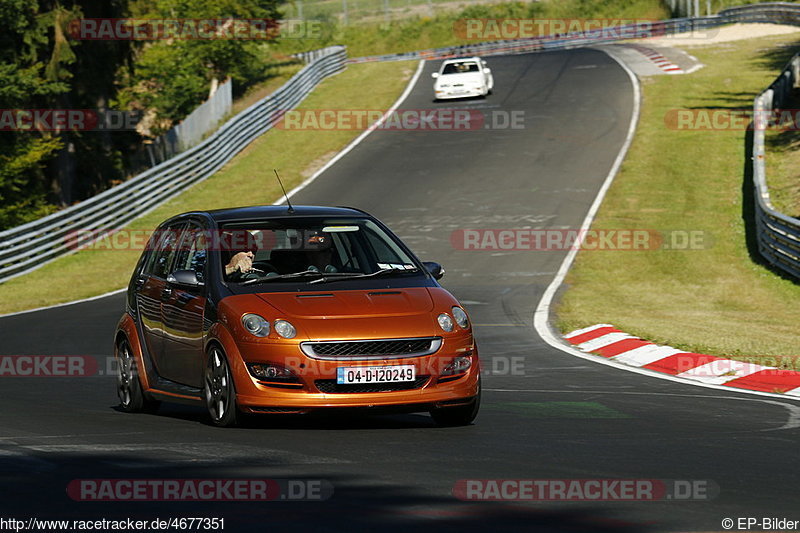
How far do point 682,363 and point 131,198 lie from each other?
21499mm

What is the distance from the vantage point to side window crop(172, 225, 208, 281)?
988 centimetres

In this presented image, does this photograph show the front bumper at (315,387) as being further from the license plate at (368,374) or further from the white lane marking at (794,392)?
the white lane marking at (794,392)

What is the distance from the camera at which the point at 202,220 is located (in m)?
10.2

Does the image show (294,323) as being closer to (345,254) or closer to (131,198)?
(345,254)

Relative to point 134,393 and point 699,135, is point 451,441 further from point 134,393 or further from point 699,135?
point 699,135

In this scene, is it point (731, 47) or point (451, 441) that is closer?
point (451, 441)

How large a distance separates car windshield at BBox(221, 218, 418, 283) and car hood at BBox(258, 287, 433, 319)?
57 cm

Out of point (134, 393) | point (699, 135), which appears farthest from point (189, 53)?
point (134, 393)

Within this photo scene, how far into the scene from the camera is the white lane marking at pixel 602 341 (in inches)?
617

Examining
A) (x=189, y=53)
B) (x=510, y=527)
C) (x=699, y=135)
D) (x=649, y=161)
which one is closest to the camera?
(x=510, y=527)

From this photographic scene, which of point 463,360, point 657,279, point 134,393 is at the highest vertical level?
point 463,360

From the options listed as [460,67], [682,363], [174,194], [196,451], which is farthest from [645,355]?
[460,67]

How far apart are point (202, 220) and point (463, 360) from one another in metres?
2.55

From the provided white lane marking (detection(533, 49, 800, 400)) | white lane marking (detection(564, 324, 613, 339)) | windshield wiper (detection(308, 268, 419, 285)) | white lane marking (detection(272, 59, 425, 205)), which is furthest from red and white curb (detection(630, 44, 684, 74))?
windshield wiper (detection(308, 268, 419, 285))
